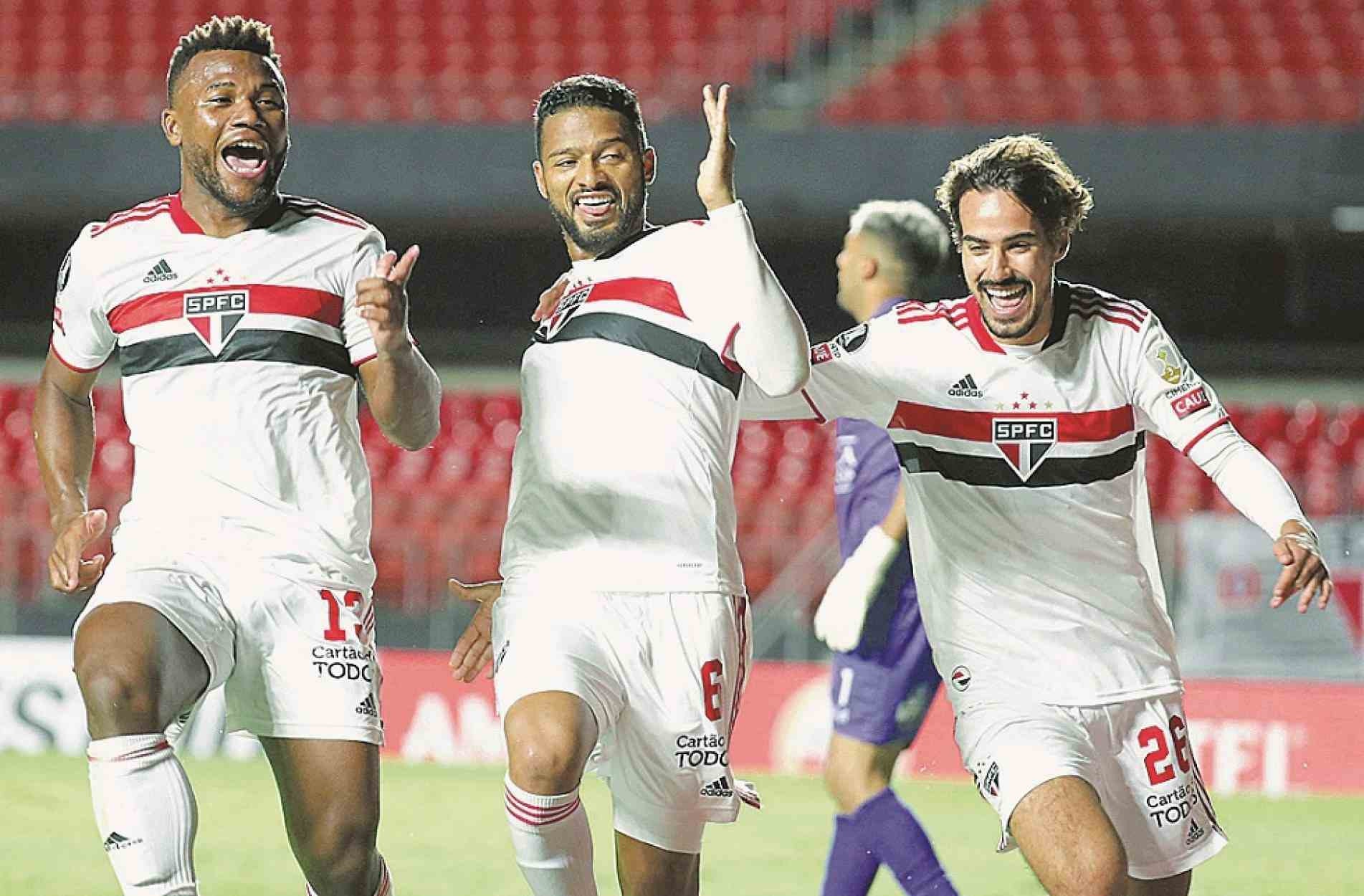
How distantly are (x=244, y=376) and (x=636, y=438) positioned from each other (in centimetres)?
89

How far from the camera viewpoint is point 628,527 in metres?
4.30

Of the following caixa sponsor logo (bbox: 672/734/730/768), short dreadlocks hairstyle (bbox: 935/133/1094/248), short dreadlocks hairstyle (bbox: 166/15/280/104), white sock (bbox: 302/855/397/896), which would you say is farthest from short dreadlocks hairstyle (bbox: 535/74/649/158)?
white sock (bbox: 302/855/397/896)

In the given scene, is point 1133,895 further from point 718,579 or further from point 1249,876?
point 1249,876

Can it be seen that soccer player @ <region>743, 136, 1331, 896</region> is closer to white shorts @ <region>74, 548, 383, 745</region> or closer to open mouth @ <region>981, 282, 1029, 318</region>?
open mouth @ <region>981, 282, 1029, 318</region>

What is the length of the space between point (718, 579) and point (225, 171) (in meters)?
1.45

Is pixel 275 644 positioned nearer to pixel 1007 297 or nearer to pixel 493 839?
pixel 1007 297

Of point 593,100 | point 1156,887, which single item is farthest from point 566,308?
point 1156,887

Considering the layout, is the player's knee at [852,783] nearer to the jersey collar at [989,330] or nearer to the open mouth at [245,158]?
the jersey collar at [989,330]

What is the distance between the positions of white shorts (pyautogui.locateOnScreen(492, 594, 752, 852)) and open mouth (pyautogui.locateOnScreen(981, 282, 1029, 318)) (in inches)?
35.1

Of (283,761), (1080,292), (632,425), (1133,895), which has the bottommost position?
(1133,895)

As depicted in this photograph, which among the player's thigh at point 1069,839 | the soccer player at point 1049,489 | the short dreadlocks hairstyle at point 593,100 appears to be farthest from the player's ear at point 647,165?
the player's thigh at point 1069,839

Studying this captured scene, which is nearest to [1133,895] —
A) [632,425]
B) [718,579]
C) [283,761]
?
[718,579]

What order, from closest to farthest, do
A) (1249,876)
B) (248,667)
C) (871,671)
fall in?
(248,667) < (871,671) < (1249,876)

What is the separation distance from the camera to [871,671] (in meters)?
5.66
